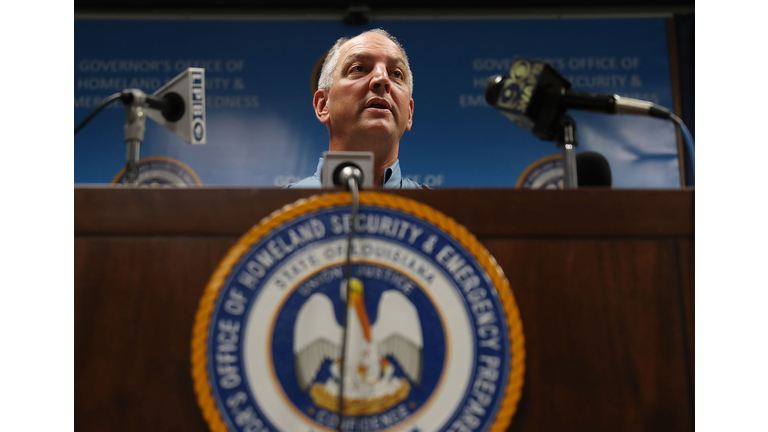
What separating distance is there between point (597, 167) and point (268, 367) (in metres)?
1.41

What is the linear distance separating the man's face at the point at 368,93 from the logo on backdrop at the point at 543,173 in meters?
1.20

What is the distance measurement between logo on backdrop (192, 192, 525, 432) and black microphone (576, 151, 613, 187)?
118 centimetres

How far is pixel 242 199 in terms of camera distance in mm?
678

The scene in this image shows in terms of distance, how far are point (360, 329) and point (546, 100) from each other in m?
0.51

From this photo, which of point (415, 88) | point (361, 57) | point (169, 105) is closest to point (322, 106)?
point (361, 57)

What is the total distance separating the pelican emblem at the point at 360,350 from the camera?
62cm

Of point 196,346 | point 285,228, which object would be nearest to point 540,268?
point 285,228

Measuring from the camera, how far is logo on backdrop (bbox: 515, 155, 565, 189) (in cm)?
259

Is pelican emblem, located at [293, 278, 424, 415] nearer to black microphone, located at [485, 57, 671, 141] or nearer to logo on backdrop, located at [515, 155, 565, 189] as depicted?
black microphone, located at [485, 57, 671, 141]

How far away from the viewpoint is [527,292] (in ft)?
2.18

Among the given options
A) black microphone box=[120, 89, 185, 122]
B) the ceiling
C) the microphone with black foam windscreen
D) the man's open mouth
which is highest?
the ceiling

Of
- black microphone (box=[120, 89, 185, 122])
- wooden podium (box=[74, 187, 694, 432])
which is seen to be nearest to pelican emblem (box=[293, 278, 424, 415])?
wooden podium (box=[74, 187, 694, 432])

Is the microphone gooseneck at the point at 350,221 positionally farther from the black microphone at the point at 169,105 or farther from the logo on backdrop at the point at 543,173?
the logo on backdrop at the point at 543,173

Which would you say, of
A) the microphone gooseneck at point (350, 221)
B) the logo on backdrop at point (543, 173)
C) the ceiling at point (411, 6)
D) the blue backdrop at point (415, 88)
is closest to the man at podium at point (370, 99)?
the microphone gooseneck at point (350, 221)
